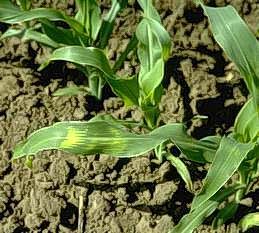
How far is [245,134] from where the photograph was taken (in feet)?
5.51

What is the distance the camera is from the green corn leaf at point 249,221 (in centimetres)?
177

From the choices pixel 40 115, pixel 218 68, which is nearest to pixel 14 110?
pixel 40 115

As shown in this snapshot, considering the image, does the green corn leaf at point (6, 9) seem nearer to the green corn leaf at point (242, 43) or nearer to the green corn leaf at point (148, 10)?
the green corn leaf at point (148, 10)

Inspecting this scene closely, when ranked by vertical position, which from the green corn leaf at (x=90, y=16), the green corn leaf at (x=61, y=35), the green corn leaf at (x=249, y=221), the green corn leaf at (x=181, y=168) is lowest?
the green corn leaf at (x=249, y=221)

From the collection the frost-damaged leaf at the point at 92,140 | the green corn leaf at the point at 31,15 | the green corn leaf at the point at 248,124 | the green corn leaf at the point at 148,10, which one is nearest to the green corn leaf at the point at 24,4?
the green corn leaf at the point at 31,15

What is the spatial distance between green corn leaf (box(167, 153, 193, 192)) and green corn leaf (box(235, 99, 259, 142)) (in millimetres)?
183

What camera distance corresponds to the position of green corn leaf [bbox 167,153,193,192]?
175 cm

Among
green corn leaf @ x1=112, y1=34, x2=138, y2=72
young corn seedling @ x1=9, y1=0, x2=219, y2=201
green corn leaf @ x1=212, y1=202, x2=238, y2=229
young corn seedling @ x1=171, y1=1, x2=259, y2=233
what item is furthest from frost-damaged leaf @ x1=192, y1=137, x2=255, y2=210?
green corn leaf @ x1=112, y1=34, x2=138, y2=72

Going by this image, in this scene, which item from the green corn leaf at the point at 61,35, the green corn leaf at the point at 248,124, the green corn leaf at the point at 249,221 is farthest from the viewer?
the green corn leaf at the point at 61,35

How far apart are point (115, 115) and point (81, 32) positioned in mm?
291

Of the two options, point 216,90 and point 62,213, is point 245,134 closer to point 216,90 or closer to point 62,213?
point 216,90

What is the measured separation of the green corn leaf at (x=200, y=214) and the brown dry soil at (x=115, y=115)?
13 centimetres

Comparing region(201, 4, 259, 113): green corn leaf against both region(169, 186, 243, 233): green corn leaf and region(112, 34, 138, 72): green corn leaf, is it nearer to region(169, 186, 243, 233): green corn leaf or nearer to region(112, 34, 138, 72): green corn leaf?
region(169, 186, 243, 233): green corn leaf

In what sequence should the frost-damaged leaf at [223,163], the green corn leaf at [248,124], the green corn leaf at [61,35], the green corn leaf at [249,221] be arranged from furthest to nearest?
1. the green corn leaf at [61,35]
2. the green corn leaf at [249,221]
3. the green corn leaf at [248,124]
4. the frost-damaged leaf at [223,163]
